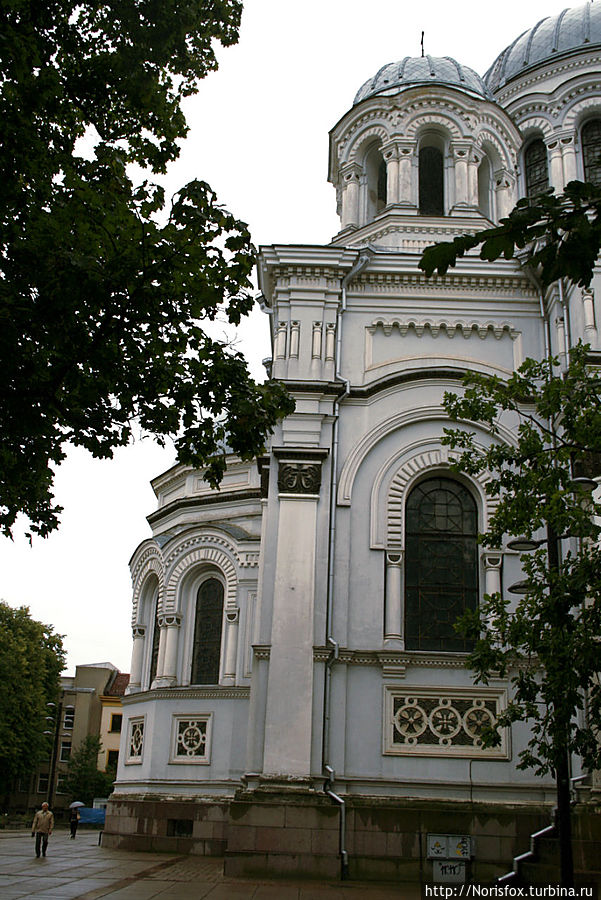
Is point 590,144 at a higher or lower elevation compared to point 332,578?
higher

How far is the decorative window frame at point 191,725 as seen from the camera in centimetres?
2117

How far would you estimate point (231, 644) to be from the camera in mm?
22562

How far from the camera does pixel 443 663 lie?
51.4 feet

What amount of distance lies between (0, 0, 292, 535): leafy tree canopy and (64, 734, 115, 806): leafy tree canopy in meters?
45.6

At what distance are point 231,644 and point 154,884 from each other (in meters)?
9.24

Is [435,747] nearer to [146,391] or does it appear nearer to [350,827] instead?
[350,827]

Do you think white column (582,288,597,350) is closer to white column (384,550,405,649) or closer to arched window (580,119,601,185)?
white column (384,550,405,649)

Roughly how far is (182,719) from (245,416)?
1358cm

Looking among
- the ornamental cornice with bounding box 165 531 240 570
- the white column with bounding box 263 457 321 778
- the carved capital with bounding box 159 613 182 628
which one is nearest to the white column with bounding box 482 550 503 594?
the white column with bounding box 263 457 321 778

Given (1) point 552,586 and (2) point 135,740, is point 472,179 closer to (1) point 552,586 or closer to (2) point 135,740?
(1) point 552,586

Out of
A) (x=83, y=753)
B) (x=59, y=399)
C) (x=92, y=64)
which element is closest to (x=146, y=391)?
(x=59, y=399)

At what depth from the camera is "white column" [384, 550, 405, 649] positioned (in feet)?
52.2

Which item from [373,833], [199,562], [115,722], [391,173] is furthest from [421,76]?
[115,722]

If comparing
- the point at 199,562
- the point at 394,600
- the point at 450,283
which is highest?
the point at 450,283
